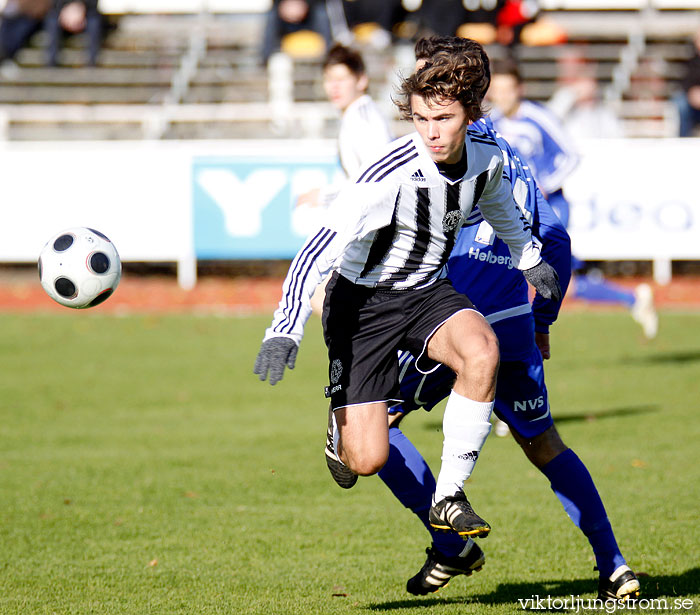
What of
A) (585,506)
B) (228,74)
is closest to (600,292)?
(585,506)

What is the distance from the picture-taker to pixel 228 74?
66.3ft

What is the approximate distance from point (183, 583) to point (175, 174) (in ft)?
34.3

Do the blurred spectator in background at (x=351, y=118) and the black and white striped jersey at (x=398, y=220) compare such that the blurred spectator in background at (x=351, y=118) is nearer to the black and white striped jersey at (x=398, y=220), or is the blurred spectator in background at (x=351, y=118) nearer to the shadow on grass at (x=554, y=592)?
the black and white striped jersey at (x=398, y=220)

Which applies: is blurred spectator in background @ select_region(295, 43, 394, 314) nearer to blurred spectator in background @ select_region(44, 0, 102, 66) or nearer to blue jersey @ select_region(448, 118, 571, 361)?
blue jersey @ select_region(448, 118, 571, 361)

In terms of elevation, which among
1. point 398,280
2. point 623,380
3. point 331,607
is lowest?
point 623,380

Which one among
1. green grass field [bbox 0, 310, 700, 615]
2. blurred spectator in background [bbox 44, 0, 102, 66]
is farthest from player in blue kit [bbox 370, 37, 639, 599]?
blurred spectator in background [bbox 44, 0, 102, 66]

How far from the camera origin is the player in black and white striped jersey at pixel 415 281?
3721 millimetres

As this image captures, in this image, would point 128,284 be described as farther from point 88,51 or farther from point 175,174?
point 88,51

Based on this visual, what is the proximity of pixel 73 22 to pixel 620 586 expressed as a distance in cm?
1861

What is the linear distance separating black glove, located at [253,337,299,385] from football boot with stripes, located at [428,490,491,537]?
713mm

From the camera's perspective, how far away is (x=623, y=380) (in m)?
9.43

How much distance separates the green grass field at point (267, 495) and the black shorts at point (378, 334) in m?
0.88

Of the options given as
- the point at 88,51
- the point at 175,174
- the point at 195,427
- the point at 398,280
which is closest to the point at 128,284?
the point at 175,174

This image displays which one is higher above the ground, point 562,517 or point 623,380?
point 562,517
